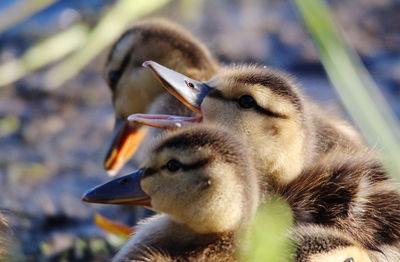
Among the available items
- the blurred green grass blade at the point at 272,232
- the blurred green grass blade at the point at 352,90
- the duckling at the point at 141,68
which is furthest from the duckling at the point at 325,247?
the duckling at the point at 141,68

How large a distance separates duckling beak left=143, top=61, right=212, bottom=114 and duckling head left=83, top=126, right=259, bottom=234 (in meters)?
0.36

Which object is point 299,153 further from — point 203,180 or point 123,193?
point 123,193

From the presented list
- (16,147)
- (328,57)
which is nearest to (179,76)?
(328,57)

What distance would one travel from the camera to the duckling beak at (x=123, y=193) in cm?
218

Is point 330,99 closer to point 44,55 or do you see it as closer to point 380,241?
point 44,55

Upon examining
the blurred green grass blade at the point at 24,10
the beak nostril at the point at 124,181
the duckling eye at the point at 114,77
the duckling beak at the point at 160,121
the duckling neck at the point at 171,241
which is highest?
the blurred green grass blade at the point at 24,10

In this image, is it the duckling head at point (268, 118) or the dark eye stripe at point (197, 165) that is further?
the duckling head at point (268, 118)

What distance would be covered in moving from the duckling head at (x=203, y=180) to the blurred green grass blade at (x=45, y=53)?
198 centimetres

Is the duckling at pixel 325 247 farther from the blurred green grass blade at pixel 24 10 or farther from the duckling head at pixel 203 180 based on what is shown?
the blurred green grass blade at pixel 24 10

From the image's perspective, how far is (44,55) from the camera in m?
4.10

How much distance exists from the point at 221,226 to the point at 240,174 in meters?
0.15

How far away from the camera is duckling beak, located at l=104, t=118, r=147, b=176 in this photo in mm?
3227

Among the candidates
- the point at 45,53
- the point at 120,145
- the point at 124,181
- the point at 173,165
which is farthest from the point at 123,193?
the point at 45,53

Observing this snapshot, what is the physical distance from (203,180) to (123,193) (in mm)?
274
